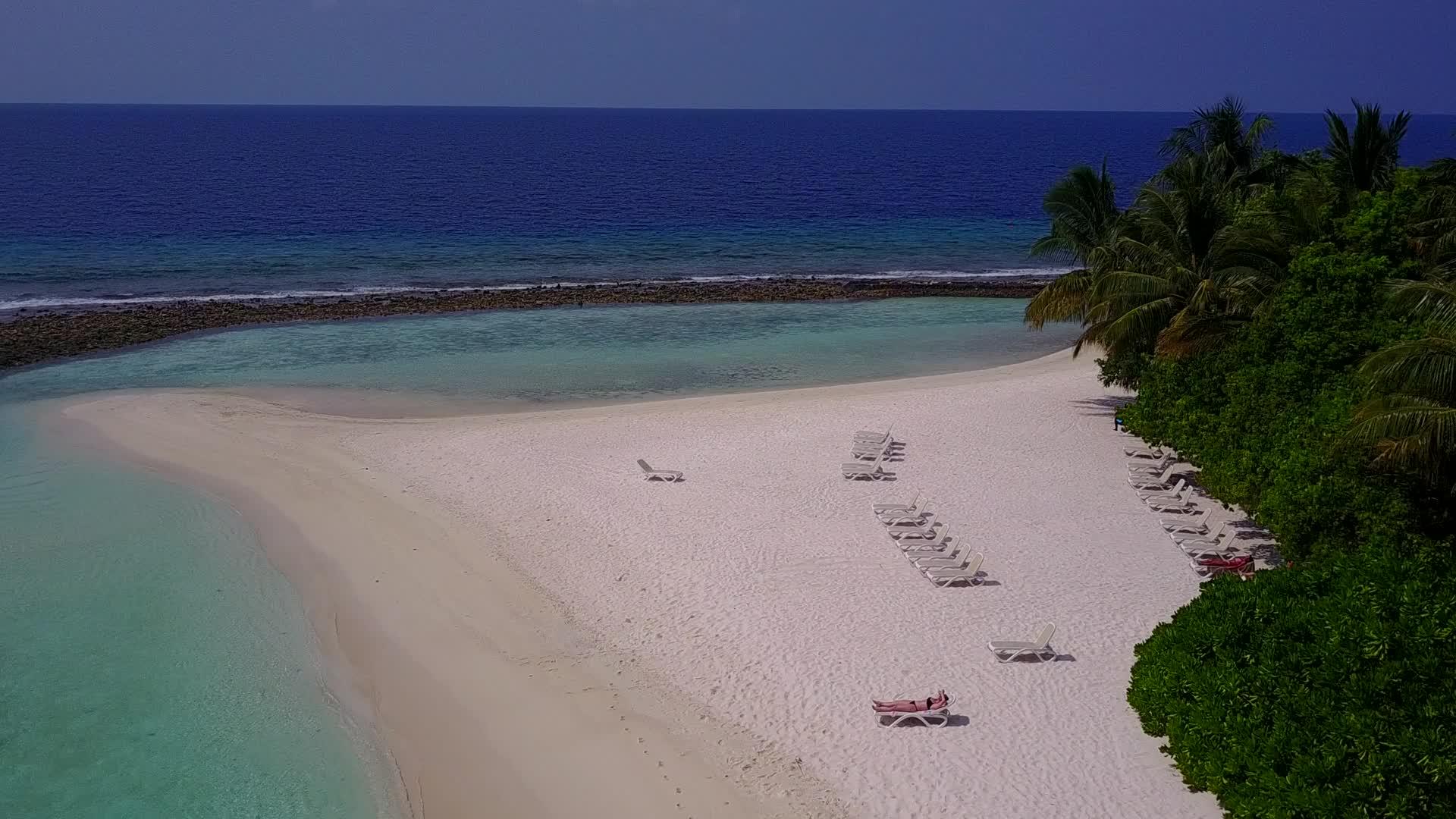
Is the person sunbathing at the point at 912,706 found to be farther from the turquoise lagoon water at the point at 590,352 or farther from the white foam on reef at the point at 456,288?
the white foam on reef at the point at 456,288

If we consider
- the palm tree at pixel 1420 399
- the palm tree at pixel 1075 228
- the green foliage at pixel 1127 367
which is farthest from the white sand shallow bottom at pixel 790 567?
the palm tree at pixel 1420 399

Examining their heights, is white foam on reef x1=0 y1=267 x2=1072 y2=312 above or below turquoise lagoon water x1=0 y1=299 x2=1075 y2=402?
above

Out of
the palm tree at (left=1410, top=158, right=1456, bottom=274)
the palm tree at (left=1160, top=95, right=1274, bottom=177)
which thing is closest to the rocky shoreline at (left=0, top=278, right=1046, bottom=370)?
the palm tree at (left=1160, top=95, right=1274, bottom=177)

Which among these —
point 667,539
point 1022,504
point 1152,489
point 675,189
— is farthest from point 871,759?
point 675,189

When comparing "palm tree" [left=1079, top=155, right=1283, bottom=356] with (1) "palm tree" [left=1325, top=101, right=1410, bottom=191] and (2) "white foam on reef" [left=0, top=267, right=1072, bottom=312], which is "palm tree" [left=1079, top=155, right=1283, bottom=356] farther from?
(2) "white foam on reef" [left=0, top=267, right=1072, bottom=312]

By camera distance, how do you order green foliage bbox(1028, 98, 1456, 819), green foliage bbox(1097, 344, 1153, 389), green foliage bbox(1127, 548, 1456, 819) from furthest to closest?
1. green foliage bbox(1097, 344, 1153, 389)
2. green foliage bbox(1028, 98, 1456, 819)
3. green foliage bbox(1127, 548, 1456, 819)

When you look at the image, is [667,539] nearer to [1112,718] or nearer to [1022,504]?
[1022,504]
